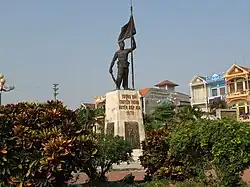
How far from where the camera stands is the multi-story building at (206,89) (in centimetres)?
6062

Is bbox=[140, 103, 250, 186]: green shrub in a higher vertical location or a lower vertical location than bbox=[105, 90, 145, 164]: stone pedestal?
lower

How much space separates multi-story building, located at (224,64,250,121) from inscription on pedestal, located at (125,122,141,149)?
3676 centimetres

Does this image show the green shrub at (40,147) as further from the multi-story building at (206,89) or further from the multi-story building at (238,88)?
the multi-story building at (206,89)

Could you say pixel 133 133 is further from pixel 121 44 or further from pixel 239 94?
pixel 239 94

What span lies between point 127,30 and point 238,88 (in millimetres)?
39023

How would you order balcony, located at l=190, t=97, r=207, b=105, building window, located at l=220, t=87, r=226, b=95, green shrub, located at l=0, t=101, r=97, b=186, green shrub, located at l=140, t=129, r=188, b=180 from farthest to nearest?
balcony, located at l=190, t=97, r=207, b=105
building window, located at l=220, t=87, r=226, b=95
green shrub, located at l=140, t=129, r=188, b=180
green shrub, located at l=0, t=101, r=97, b=186

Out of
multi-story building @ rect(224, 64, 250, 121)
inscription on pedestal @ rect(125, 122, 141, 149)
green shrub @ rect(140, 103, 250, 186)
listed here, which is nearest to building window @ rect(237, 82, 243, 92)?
multi-story building @ rect(224, 64, 250, 121)

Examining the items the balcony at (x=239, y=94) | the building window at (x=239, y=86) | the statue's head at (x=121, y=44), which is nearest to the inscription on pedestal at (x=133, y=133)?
the statue's head at (x=121, y=44)

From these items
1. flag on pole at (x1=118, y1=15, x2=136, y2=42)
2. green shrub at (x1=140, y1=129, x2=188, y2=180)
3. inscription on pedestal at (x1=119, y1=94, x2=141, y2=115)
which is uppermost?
flag on pole at (x1=118, y1=15, x2=136, y2=42)

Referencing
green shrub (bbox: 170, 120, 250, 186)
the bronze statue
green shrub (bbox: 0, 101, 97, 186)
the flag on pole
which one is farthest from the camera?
the flag on pole

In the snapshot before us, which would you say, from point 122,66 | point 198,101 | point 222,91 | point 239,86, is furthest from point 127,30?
point 198,101

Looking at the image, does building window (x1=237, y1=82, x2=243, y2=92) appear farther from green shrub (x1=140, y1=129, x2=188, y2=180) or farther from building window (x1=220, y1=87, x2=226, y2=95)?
green shrub (x1=140, y1=129, x2=188, y2=180)

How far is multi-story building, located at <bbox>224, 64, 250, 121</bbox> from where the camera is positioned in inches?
2148

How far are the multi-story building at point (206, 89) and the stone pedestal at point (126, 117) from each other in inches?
1632
